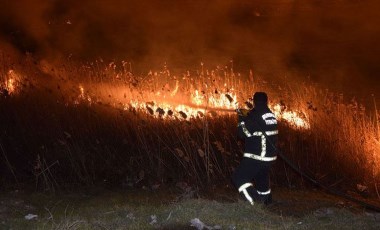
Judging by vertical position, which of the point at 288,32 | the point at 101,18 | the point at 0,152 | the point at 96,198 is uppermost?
the point at 101,18

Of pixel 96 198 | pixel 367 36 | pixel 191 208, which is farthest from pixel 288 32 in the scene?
pixel 191 208

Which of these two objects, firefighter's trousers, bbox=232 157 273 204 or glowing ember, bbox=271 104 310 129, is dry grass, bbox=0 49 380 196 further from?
firefighter's trousers, bbox=232 157 273 204

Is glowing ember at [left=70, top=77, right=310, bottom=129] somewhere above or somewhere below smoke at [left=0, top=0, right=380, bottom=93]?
below

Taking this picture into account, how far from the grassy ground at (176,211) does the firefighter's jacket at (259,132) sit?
2.43 ft

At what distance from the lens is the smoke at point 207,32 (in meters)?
19.9

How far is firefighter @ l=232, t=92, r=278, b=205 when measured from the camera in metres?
7.41

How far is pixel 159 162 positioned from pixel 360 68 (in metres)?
11.0

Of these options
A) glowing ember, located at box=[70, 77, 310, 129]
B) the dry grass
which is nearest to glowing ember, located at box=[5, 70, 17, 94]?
the dry grass

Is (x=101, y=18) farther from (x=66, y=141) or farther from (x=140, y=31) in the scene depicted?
(x=66, y=141)

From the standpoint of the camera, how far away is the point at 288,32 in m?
22.2

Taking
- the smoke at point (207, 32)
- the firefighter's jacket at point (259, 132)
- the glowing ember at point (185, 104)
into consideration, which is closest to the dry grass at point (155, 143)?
the glowing ember at point (185, 104)

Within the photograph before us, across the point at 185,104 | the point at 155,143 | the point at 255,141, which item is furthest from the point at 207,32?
the point at 255,141

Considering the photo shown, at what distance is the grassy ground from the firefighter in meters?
0.43

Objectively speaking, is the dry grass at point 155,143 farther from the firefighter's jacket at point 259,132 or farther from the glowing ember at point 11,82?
the firefighter's jacket at point 259,132
